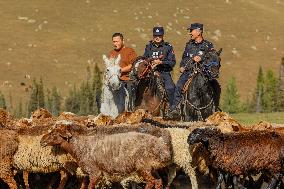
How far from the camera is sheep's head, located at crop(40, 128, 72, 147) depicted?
11664 millimetres

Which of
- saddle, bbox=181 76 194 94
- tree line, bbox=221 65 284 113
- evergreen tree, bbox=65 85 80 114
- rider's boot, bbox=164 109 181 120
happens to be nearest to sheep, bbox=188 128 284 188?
saddle, bbox=181 76 194 94

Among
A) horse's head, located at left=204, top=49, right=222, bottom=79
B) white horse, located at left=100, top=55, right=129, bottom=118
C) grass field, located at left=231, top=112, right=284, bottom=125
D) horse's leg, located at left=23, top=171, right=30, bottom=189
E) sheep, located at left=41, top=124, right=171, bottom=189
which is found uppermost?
horse's head, located at left=204, top=49, right=222, bottom=79

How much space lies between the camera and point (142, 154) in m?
11.2

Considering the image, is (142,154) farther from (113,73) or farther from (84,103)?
(84,103)

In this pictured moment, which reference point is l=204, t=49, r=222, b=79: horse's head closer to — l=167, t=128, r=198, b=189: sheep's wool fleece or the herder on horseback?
the herder on horseback

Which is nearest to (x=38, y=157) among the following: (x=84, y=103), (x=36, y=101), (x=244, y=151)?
(x=244, y=151)

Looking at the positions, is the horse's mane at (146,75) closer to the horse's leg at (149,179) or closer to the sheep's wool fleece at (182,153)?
the sheep's wool fleece at (182,153)

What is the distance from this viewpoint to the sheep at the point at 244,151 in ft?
37.1

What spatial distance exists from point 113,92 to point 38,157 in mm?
2891

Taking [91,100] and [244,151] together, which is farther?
[91,100]

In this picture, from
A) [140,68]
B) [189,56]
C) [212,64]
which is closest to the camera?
[212,64]

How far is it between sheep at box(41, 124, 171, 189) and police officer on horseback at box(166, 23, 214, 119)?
4.10 meters

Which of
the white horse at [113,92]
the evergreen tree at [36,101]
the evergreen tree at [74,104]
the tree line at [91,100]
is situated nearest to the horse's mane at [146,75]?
the white horse at [113,92]

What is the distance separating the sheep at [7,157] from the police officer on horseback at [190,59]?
4.44m
